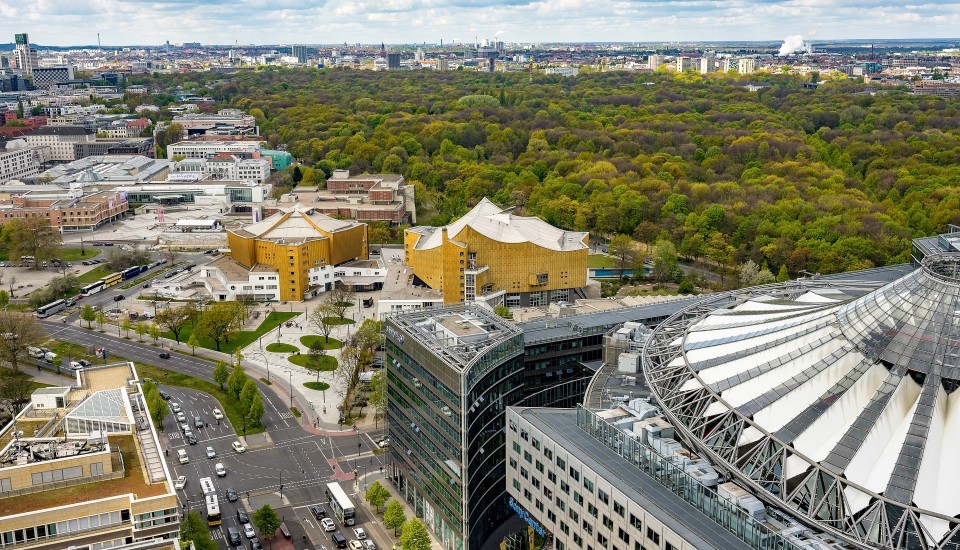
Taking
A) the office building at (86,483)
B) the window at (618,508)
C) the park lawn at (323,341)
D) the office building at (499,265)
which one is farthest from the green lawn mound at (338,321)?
the window at (618,508)

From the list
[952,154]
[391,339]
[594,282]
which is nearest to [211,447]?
[391,339]

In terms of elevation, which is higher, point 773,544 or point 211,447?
point 773,544

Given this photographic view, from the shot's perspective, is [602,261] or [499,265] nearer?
[499,265]

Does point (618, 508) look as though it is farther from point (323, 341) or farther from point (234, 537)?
point (323, 341)

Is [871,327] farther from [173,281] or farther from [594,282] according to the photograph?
[173,281]

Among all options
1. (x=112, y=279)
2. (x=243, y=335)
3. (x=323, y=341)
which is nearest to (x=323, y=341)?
(x=323, y=341)
